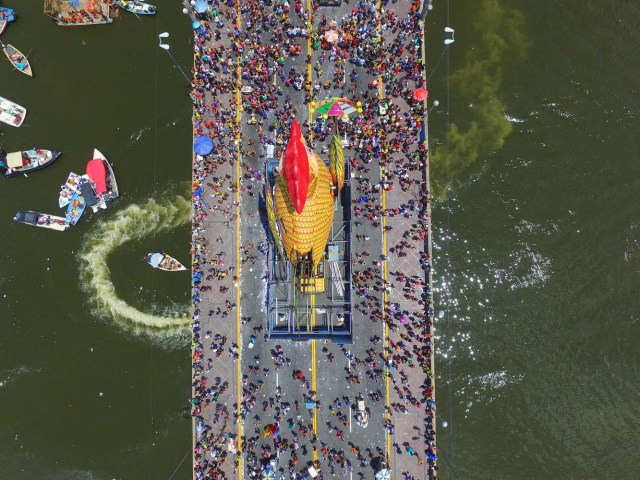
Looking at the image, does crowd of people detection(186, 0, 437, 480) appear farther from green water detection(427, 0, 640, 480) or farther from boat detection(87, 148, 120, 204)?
boat detection(87, 148, 120, 204)

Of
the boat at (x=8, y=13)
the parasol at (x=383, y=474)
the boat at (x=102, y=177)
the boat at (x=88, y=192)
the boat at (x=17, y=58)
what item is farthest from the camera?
the boat at (x=8, y=13)

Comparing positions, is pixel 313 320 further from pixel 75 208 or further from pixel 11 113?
pixel 11 113

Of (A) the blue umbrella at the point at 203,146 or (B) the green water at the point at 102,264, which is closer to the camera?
(A) the blue umbrella at the point at 203,146

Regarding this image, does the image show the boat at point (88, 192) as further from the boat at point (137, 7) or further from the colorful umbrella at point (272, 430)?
the colorful umbrella at point (272, 430)

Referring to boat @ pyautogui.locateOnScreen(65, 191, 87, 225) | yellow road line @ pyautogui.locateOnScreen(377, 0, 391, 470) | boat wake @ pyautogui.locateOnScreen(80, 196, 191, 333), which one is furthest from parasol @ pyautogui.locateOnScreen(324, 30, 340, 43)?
boat @ pyautogui.locateOnScreen(65, 191, 87, 225)

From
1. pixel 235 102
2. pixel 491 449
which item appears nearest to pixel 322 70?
pixel 235 102

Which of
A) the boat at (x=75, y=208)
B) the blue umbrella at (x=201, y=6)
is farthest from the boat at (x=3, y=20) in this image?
the blue umbrella at (x=201, y=6)

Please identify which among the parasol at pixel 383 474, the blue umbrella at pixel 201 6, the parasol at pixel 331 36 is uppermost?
the blue umbrella at pixel 201 6

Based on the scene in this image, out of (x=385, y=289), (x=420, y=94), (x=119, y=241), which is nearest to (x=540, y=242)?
(x=385, y=289)
